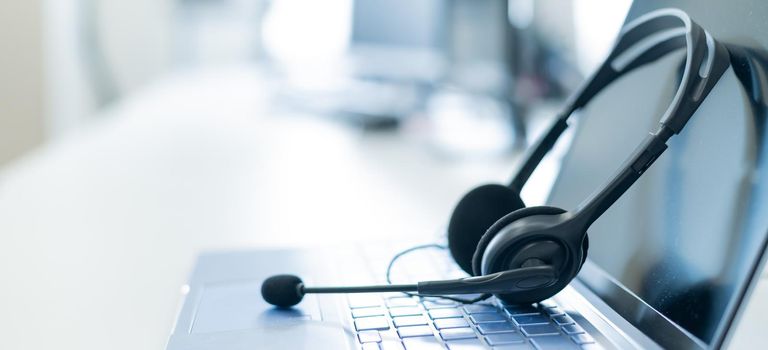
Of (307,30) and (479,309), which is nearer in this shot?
(479,309)

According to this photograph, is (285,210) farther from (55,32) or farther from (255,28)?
(255,28)

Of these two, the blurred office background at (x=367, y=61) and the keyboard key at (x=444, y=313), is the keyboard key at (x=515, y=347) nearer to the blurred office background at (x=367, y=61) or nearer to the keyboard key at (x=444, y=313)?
the keyboard key at (x=444, y=313)

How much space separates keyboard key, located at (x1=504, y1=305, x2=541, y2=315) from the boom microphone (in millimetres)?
36

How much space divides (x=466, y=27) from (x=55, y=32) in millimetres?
1003

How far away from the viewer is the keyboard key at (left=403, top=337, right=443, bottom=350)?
38 centimetres

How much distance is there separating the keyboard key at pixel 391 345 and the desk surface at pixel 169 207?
194 mm

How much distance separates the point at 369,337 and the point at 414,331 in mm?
26

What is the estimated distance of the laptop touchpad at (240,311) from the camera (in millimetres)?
417

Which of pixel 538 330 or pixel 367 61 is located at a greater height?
pixel 367 61

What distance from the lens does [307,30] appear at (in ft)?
7.35

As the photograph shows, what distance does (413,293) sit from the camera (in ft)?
1.47

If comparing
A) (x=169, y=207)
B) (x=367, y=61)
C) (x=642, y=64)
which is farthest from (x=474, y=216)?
(x=367, y=61)

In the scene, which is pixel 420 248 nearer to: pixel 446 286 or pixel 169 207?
pixel 446 286

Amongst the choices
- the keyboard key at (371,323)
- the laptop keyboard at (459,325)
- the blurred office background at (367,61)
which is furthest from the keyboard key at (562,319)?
the blurred office background at (367,61)
